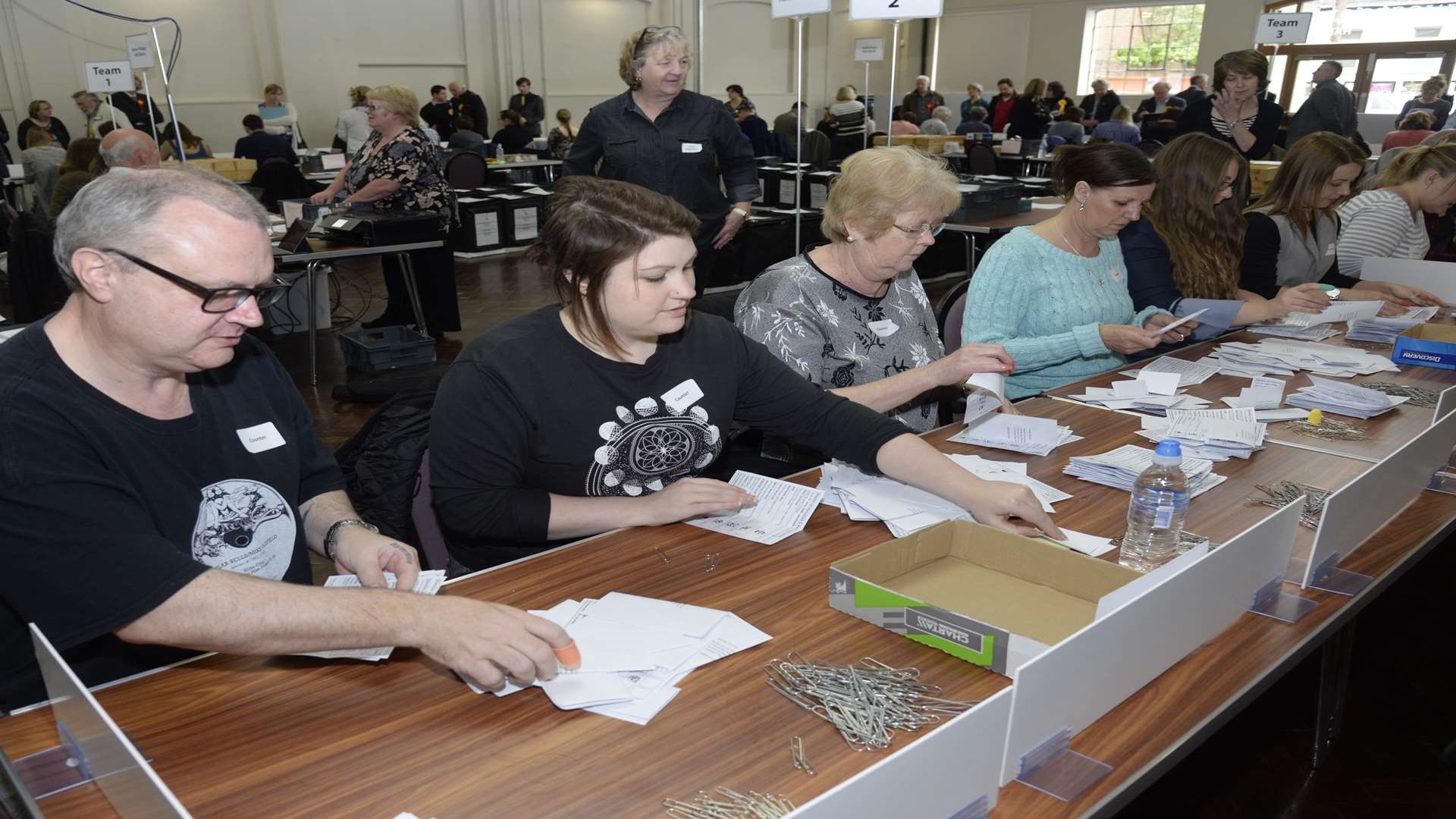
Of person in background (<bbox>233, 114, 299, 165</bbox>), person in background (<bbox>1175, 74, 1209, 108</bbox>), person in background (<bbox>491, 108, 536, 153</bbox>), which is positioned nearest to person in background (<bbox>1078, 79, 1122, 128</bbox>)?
person in background (<bbox>1175, 74, 1209, 108</bbox>)

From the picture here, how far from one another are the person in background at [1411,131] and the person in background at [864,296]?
742 cm

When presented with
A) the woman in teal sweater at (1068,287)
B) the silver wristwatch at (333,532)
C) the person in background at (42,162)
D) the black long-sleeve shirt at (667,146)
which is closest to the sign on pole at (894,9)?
Result: the black long-sleeve shirt at (667,146)

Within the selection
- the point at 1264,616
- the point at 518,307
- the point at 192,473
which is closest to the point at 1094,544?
the point at 1264,616

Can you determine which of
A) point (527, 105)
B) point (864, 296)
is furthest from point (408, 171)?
point (527, 105)

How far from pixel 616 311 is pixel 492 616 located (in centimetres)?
70

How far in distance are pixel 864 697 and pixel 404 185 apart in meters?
5.10

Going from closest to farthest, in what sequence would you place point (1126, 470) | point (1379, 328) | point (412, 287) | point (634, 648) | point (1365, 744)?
1. point (634, 648)
2. point (1126, 470)
3. point (1365, 744)
4. point (1379, 328)
5. point (412, 287)

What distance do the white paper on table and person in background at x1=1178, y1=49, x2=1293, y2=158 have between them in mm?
4498

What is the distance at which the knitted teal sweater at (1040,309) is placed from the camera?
2.79 metres

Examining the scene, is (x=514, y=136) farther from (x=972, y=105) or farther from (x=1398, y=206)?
(x=1398, y=206)

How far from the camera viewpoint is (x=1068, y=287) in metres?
2.90

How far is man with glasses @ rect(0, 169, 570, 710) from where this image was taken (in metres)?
1.19

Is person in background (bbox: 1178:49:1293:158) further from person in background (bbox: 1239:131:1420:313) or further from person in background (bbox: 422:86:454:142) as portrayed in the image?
person in background (bbox: 422:86:454:142)

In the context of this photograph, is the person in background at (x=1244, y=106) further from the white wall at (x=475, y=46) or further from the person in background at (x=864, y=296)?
the white wall at (x=475, y=46)
